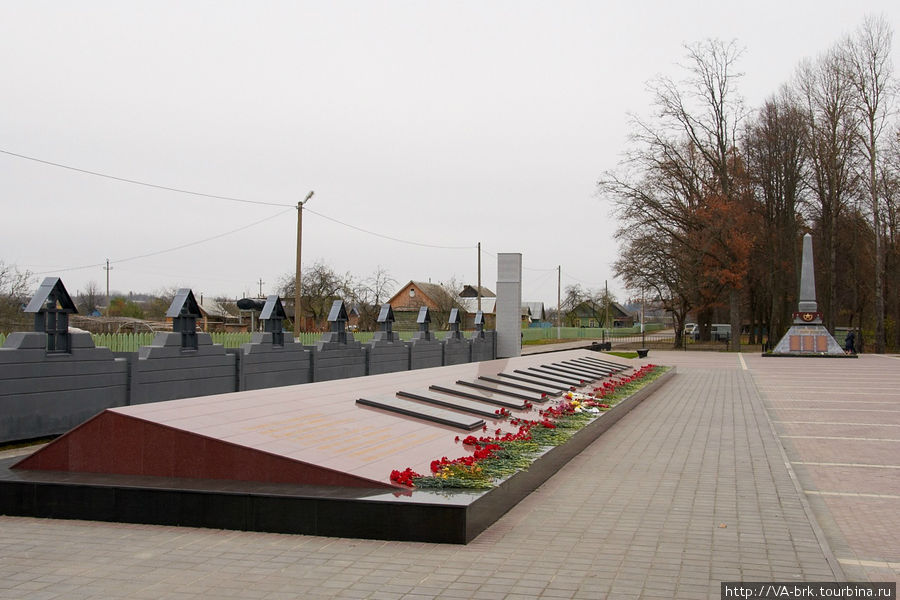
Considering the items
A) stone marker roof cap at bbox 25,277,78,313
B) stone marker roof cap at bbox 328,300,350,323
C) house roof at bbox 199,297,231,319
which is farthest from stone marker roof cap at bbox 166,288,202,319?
house roof at bbox 199,297,231,319

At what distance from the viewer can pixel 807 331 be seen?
137ft

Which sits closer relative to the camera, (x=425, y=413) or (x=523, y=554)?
(x=523, y=554)

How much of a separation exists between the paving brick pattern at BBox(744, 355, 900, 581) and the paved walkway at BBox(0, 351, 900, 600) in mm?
72

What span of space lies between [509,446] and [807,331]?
125 ft

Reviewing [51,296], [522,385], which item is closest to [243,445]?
[51,296]

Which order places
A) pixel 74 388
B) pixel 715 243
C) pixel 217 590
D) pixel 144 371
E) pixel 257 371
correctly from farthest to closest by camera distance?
pixel 715 243 < pixel 257 371 < pixel 144 371 < pixel 74 388 < pixel 217 590

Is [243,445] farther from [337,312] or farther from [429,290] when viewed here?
[429,290]

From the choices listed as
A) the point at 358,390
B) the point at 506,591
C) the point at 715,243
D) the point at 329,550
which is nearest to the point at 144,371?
the point at 358,390

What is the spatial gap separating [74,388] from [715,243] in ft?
130

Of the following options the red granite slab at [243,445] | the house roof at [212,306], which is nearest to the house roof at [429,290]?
the house roof at [212,306]

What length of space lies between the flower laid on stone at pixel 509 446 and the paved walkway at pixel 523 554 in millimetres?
399

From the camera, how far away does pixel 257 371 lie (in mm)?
16594

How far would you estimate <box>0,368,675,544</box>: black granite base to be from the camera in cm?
571

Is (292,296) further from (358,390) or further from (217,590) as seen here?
(217,590)
